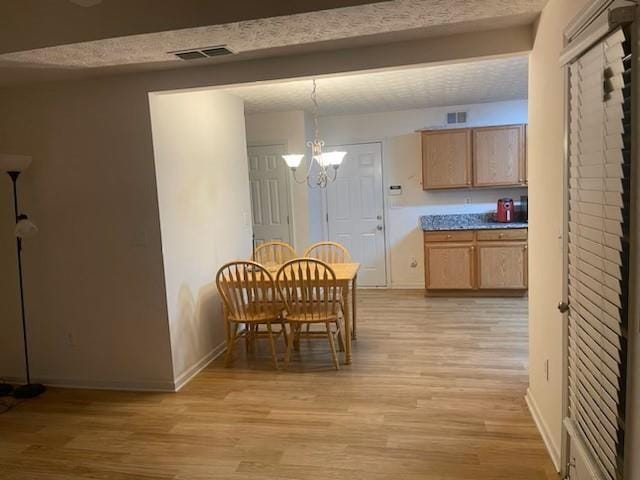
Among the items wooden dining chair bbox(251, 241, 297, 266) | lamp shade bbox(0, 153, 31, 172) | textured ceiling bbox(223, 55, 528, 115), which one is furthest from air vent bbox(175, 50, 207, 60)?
wooden dining chair bbox(251, 241, 297, 266)

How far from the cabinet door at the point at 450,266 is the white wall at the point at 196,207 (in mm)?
2351

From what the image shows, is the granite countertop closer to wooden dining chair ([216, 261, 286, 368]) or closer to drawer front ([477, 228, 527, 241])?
drawer front ([477, 228, 527, 241])

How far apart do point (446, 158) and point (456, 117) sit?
59 cm

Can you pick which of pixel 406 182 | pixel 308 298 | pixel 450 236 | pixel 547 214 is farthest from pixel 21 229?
pixel 406 182

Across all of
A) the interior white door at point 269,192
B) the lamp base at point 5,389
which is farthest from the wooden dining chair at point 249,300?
the interior white door at point 269,192

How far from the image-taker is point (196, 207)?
152 inches

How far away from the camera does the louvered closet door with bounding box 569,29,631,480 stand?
4.84 feet

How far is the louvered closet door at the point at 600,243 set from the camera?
147 centimetres

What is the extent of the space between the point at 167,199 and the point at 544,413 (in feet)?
9.14

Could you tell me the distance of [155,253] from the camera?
3.40 meters

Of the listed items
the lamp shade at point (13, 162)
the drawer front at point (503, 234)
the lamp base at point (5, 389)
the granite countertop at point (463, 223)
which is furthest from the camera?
the granite countertop at point (463, 223)

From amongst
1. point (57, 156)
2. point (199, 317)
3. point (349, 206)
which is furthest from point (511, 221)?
point (57, 156)

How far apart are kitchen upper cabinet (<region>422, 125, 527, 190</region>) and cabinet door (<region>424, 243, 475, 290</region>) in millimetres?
812

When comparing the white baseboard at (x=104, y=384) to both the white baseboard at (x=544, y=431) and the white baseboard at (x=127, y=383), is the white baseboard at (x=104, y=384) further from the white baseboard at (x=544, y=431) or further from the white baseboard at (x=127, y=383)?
the white baseboard at (x=544, y=431)
